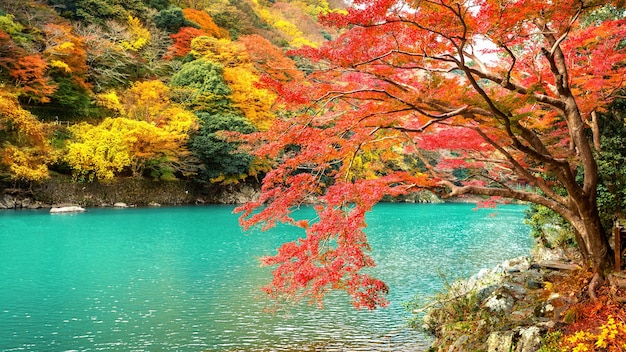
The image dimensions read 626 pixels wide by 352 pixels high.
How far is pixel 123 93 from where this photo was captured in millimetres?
27594

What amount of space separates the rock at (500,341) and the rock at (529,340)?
81 millimetres

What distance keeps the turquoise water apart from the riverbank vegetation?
77 centimetres

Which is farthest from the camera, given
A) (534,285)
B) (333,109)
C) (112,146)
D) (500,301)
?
(112,146)

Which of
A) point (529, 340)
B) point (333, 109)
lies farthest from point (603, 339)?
point (333, 109)

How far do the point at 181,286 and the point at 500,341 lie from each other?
663cm

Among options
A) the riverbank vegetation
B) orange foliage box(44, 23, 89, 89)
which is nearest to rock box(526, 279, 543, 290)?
the riverbank vegetation

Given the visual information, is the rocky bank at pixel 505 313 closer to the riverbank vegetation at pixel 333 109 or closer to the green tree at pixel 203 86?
the riverbank vegetation at pixel 333 109

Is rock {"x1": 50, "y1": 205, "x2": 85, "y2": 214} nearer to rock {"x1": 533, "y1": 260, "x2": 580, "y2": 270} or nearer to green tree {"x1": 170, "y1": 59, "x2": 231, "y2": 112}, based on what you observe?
green tree {"x1": 170, "y1": 59, "x2": 231, "y2": 112}

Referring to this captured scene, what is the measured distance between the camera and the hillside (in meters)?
22.2

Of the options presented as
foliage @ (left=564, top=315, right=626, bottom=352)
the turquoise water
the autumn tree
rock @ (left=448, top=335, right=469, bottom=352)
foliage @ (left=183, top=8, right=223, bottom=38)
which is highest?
foliage @ (left=183, top=8, right=223, bottom=38)

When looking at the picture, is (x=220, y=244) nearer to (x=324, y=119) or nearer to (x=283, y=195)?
(x=283, y=195)

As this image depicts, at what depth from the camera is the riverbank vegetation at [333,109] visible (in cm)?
486

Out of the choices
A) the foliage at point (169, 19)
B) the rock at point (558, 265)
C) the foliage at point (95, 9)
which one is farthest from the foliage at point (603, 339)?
the foliage at point (169, 19)

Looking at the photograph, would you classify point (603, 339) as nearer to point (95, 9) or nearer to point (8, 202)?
point (8, 202)
